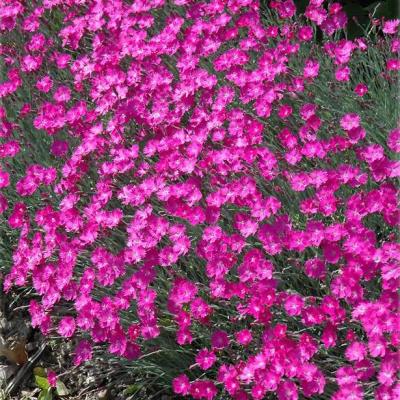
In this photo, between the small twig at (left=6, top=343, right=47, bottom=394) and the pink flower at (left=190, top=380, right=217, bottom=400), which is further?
the small twig at (left=6, top=343, right=47, bottom=394)

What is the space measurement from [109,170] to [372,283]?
1.09 meters

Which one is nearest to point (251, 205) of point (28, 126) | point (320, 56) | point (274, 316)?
point (274, 316)

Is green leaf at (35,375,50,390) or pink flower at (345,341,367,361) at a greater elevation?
pink flower at (345,341,367,361)

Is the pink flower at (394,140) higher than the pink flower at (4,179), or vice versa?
the pink flower at (4,179)

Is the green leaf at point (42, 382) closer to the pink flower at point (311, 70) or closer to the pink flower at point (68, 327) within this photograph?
the pink flower at point (68, 327)

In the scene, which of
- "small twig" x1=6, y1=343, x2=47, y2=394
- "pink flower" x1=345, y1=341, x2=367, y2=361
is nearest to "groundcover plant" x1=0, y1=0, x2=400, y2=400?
"pink flower" x1=345, y1=341, x2=367, y2=361

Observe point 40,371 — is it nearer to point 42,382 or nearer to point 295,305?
point 42,382

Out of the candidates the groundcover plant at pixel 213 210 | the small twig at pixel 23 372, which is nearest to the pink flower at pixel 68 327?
the groundcover plant at pixel 213 210

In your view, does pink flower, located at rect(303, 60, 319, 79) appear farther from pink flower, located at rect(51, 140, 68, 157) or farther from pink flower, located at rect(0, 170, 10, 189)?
pink flower, located at rect(0, 170, 10, 189)

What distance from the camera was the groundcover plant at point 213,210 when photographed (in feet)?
7.59

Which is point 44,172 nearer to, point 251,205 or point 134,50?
point 134,50

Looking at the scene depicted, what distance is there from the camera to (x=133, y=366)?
9.43ft

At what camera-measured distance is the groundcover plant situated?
231 cm

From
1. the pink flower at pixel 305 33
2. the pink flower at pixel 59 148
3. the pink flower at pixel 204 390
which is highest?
the pink flower at pixel 305 33
